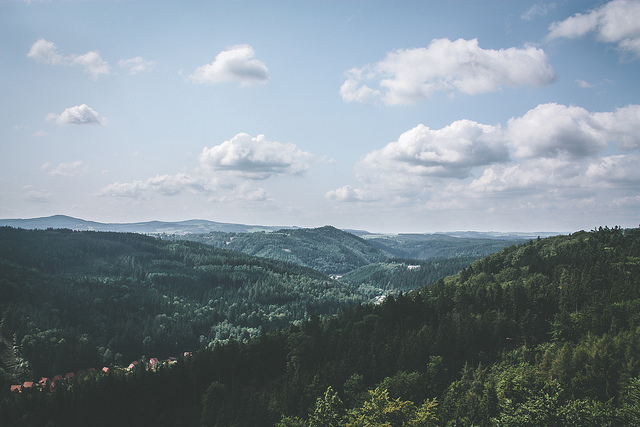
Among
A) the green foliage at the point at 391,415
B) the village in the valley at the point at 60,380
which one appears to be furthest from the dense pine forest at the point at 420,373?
the village in the valley at the point at 60,380

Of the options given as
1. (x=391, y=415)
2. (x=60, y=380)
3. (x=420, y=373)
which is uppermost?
(x=391, y=415)

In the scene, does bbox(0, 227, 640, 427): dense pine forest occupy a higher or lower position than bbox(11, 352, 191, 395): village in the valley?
higher

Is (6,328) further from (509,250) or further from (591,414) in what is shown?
(509,250)

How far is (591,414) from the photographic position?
2005 inches

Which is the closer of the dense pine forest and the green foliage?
the green foliage

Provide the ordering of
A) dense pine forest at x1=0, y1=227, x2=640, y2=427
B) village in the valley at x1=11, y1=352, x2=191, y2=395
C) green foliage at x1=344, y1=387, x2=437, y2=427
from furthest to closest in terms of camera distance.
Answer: village in the valley at x1=11, y1=352, x2=191, y2=395 → dense pine forest at x1=0, y1=227, x2=640, y2=427 → green foliage at x1=344, y1=387, x2=437, y2=427

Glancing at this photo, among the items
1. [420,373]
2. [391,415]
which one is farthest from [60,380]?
[391,415]

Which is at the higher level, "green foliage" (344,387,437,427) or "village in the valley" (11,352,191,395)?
"green foliage" (344,387,437,427)

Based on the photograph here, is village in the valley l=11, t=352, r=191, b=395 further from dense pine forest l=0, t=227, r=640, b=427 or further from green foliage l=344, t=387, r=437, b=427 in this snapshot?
green foliage l=344, t=387, r=437, b=427

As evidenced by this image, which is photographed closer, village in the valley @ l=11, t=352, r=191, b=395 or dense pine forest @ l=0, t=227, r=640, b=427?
dense pine forest @ l=0, t=227, r=640, b=427

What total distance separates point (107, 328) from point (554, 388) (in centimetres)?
19584

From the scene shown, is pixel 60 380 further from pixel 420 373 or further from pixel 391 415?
pixel 391 415

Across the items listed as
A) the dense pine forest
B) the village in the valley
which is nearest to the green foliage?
the dense pine forest

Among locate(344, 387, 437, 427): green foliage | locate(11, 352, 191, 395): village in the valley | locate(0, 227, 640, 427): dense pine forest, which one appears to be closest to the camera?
locate(344, 387, 437, 427): green foliage
